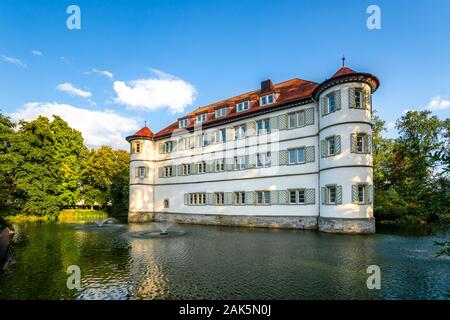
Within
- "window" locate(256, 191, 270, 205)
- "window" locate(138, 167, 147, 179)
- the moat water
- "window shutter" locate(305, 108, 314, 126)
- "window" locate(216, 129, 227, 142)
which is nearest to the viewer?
the moat water

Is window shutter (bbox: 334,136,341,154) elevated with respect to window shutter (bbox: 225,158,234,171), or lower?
elevated

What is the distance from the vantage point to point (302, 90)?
91.0 feet

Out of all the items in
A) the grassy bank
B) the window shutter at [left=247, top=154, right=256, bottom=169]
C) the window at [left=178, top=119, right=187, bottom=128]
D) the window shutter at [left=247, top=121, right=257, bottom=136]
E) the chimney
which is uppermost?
the chimney

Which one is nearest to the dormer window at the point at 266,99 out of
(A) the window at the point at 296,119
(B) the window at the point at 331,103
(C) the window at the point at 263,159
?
(A) the window at the point at 296,119

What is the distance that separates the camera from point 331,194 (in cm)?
2227

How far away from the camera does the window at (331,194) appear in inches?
867

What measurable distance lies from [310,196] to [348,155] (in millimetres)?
5070

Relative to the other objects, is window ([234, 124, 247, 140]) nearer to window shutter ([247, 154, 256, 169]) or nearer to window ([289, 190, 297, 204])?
window shutter ([247, 154, 256, 169])

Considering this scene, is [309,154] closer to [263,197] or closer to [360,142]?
[360,142]

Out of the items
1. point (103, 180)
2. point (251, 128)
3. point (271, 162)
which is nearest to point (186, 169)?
point (251, 128)

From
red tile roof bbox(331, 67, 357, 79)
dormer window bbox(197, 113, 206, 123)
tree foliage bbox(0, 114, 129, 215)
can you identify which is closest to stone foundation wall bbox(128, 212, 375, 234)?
tree foliage bbox(0, 114, 129, 215)

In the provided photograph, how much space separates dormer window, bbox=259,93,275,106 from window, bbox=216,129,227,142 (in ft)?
17.1

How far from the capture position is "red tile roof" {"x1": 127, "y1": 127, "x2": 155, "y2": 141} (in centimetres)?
3627

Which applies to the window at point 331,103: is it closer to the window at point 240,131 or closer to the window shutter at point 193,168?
the window at point 240,131
